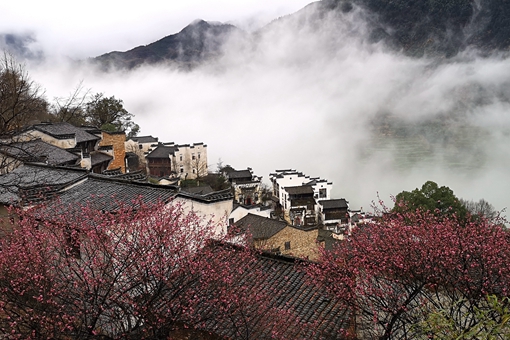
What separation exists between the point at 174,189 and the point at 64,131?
1958cm

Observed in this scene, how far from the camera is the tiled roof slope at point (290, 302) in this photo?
7422 millimetres

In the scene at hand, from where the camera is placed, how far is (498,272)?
22.2 feet

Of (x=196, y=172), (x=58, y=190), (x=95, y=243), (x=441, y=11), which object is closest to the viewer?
(x=95, y=243)

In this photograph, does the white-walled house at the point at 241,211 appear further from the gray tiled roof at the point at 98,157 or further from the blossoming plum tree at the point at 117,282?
the blossoming plum tree at the point at 117,282

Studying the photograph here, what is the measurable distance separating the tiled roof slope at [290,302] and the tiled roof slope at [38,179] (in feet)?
19.1

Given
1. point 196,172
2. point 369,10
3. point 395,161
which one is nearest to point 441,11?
point 369,10

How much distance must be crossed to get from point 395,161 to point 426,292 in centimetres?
6563

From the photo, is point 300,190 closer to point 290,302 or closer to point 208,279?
point 290,302

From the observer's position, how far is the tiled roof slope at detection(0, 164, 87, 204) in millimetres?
10984

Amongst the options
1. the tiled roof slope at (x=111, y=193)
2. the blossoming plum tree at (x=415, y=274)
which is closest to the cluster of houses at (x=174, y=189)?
the tiled roof slope at (x=111, y=193)

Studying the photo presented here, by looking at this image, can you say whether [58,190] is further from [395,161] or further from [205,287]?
[395,161]

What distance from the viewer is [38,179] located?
43.3 feet

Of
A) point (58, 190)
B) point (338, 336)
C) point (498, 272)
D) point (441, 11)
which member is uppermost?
point (441, 11)

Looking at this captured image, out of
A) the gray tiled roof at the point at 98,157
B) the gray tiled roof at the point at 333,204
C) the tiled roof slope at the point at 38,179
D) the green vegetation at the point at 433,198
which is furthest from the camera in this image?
the gray tiled roof at the point at 333,204
